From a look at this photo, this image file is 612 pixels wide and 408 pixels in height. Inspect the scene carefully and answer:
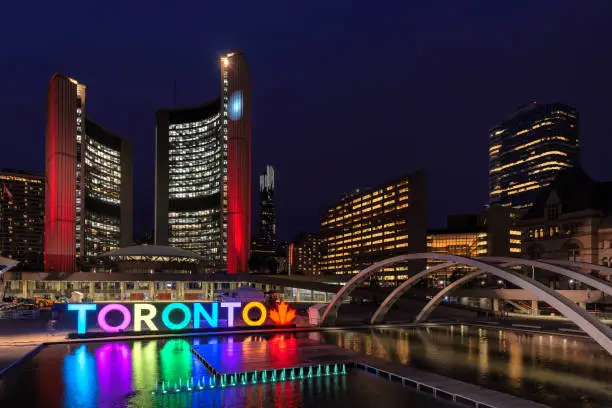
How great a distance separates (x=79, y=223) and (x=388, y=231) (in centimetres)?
9546

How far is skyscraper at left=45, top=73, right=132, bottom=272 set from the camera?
107812mm

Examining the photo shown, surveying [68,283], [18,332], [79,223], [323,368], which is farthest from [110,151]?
[323,368]

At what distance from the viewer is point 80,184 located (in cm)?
14188

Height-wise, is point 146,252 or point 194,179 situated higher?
point 194,179

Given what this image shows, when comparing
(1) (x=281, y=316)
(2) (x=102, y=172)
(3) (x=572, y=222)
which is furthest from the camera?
(2) (x=102, y=172)

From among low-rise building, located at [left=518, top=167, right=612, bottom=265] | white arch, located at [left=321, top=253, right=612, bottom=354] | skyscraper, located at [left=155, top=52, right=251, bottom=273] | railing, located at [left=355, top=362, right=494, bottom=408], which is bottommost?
railing, located at [left=355, top=362, right=494, bottom=408]

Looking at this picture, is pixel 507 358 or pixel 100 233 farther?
pixel 100 233

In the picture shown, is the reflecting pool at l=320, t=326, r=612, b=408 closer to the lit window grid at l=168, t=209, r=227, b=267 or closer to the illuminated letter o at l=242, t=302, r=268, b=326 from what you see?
the illuminated letter o at l=242, t=302, r=268, b=326

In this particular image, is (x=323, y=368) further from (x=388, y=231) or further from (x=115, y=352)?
(x=388, y=231)

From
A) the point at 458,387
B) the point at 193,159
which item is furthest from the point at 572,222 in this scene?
the point at 193,159

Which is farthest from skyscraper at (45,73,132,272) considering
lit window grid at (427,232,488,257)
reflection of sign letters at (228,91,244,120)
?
lit window grid at (427,232,488,257)

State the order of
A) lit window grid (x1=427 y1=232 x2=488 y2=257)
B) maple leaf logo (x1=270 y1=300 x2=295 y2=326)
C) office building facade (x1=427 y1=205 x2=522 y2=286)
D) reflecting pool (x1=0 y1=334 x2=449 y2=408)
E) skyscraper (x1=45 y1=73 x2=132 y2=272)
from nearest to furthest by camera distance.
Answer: reflecting pool (x1=0 y1=334 x2=449 y2=408)
maple leaf logo (x1=270 y1=300 x2=295 y2=326)
skyscraper (x1=45 y1=73 x2=132 y2=272)
lit window grid (x1=427 y1=232 x2=488 y2=257)
office building facade (x1=427 y1=205 x2=522 y2=286)

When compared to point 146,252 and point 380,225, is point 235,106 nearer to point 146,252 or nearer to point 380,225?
point 146,252

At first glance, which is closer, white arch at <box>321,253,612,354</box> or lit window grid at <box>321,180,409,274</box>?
white arch at <box>321,253,612,354</box>
